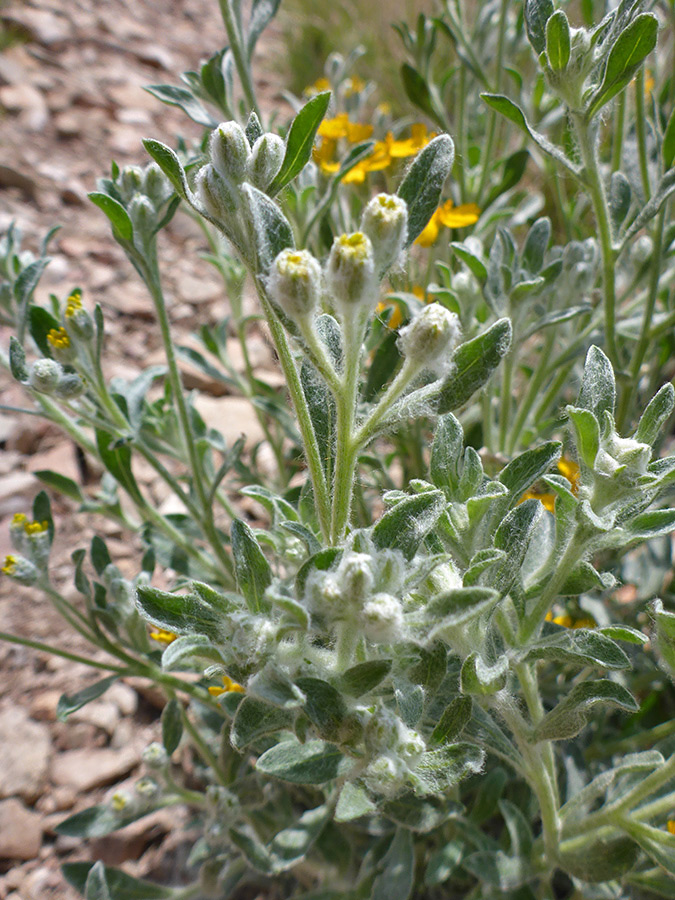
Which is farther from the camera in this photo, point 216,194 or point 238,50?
point 238,50

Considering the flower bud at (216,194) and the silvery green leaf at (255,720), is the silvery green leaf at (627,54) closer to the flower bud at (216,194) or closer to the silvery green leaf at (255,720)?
the flower bud at (216,194)

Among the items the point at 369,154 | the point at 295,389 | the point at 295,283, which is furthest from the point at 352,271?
the point at 369,154

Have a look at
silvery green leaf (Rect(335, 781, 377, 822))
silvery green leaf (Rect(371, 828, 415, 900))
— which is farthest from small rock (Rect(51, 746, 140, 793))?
silvery green leaf (Rect(335, 781, 377, 822))

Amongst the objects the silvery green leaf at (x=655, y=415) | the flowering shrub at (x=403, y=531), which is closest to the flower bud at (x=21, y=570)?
the flowering shrub at (x=403, y=531)

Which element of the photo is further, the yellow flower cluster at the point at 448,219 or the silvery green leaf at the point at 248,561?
the yellow flower cluster at the point at 448,219

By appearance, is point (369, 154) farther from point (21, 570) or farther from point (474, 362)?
point (21, 570)

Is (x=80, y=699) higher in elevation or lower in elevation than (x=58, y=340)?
lower
